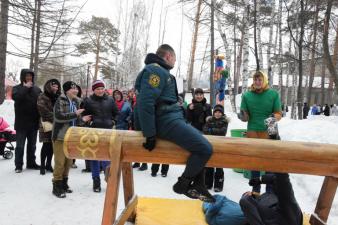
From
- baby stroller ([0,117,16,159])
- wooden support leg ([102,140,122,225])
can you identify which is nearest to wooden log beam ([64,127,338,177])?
wooden support leg ([102,140,122,225])

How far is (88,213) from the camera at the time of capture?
509cm

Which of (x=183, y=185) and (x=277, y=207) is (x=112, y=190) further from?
(x=277, y=207)

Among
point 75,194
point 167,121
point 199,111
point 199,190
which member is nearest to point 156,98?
point 167,121

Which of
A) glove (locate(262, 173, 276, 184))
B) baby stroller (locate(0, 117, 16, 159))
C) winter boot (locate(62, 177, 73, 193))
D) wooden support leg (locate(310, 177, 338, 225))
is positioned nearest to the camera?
glove (locate(262, 173, 276, 184))

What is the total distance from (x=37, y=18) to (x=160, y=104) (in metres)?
10.9

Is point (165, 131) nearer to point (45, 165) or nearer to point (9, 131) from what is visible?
point (45, 165)

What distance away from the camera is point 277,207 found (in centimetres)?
400

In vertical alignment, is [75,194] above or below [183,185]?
below

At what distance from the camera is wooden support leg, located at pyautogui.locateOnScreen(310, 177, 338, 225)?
440cm

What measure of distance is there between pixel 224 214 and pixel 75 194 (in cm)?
255

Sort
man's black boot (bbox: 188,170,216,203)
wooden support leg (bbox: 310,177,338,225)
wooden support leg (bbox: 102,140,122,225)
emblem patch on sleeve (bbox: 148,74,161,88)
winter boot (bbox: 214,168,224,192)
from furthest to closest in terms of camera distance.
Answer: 1. winter boot (bbox: 214,168,224,192)
2. wooden support leg (bbox: 310,177,338,225)
3. man's black boot (bbox: 188,170,216,203)
4. wooden support leg (bbox: 102,140,122,225)
5. emblem patch on sleeve (bbox: 148,74,161,88)

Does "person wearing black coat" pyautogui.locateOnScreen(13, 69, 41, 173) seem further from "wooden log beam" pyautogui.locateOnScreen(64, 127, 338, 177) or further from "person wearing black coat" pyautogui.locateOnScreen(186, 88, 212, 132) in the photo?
"wooden log beam" pyautogui.locateOnScreen(64, 127, 338, 177)

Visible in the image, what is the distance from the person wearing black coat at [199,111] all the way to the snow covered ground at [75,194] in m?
1.22

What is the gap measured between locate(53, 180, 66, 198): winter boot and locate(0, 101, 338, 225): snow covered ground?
85mm
